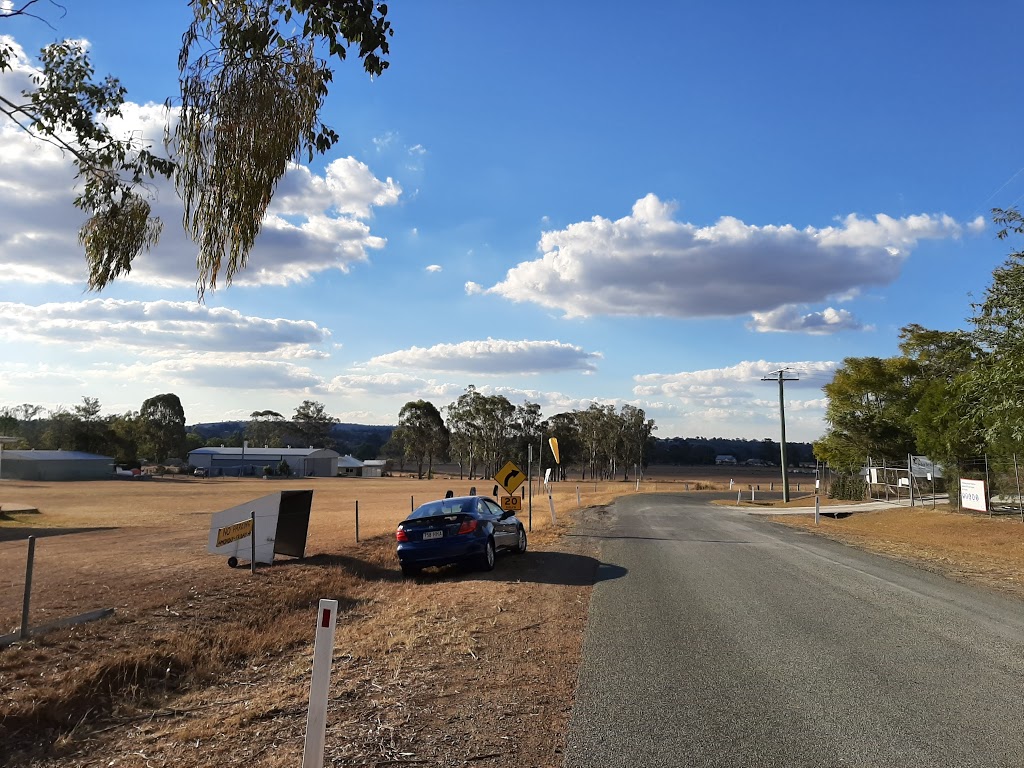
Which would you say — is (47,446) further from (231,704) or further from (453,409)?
(231,704)

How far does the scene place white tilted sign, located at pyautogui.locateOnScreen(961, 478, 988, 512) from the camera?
89.3 feet

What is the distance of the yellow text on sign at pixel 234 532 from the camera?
13.0 m

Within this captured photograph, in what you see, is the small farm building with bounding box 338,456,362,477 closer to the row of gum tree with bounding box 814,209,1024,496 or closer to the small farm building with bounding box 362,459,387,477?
the small farm building with bounding box 362,459,387,477

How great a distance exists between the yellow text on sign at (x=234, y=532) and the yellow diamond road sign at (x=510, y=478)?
7.37 metres

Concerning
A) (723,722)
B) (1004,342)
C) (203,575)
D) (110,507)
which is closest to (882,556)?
(1004,342)

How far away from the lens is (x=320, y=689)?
158 inches

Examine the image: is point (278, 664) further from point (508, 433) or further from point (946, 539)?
point (508, 433)

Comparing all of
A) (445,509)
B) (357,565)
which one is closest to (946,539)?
(445,509)

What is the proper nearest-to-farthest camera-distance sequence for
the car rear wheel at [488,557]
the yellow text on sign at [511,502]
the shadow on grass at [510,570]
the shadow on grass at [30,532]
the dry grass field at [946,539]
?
the shadow on grass at [510,570] < the car rear wheel at [488,557] < the dry grass field at [946,539] < the yellow text on sign at [511,502] < the shadow on grass at [30,532]

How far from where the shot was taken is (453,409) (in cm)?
10062

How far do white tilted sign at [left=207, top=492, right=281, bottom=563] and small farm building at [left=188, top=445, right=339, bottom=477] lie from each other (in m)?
109

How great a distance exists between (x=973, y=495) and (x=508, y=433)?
75.4 m

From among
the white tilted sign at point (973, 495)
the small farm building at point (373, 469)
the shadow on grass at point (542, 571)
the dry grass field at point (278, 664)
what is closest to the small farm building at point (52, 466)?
the small farm building at point (373, 469)

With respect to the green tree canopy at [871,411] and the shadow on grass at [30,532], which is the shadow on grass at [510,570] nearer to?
the shadow on grass at [30,532]
